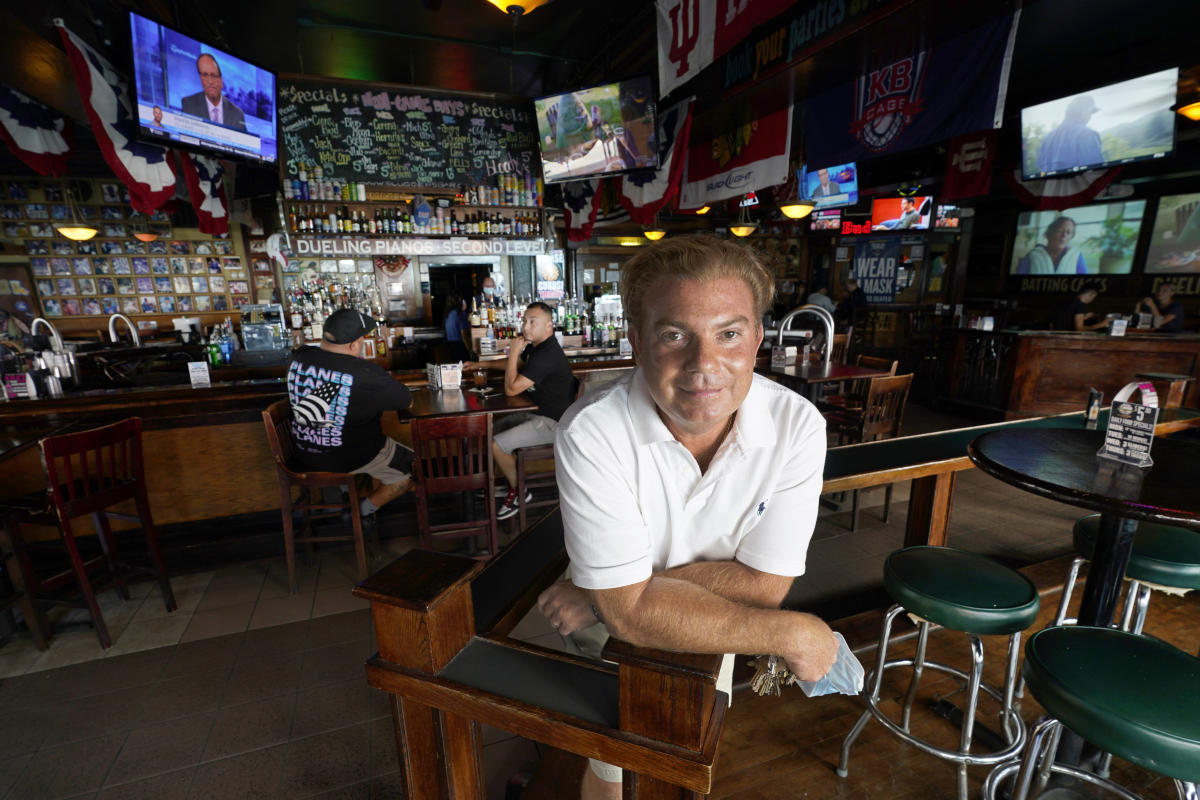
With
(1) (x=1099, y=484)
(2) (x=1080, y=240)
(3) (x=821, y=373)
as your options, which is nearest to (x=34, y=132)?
(3) (x=821, y=373)

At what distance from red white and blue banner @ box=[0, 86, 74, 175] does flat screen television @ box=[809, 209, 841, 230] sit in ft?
39.4

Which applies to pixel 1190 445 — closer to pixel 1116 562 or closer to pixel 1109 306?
pixel 1116 562

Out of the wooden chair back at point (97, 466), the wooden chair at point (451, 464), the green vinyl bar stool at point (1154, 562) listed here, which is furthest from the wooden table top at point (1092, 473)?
the wooden chair back at point (97, 466)

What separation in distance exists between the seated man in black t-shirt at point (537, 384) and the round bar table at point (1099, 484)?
8.15ft

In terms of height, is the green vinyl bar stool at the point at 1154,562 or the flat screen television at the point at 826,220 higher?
the flat screen television at the point at 826,220

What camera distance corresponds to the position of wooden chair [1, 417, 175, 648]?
7.83 ft

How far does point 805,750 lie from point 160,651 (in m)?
3.14

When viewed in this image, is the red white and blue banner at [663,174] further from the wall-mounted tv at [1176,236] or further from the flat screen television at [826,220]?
the wall-mounted tv at [1176,236]

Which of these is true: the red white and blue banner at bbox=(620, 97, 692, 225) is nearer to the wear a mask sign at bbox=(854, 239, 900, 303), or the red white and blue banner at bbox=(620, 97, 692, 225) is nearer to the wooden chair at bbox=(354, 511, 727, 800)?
the wooden chair at bbox=(354, 511, 727, 800)

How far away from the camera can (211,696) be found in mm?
2363

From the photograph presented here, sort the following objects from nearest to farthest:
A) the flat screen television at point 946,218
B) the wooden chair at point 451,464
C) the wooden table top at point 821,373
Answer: the wooden chair at point 451,464 → the wooden table top at point 821,373 → the flat screen television at point 946,218

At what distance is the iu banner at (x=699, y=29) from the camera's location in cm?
308

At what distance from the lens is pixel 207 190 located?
17.4 feet

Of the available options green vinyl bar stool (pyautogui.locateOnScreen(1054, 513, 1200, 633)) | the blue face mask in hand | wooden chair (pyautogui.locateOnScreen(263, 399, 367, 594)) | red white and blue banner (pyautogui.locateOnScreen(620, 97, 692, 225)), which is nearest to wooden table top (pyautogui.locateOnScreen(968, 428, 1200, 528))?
green vinyl bar stool (pyautogui.locateOnScreen(1054, 513, 1200, 633))
